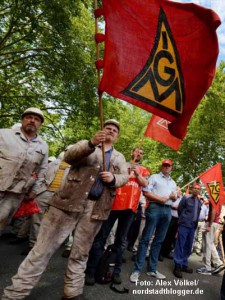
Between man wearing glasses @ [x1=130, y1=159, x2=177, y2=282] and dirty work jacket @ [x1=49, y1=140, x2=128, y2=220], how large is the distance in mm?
1763

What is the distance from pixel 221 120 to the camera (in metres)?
21.2

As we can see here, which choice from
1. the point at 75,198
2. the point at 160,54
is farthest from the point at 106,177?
the point at 160,54

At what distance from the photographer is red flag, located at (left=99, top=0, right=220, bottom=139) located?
3078 millimetres

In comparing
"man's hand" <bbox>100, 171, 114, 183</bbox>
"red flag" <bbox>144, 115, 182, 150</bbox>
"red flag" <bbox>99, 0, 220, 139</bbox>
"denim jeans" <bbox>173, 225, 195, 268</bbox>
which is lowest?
"denim jeans" <bbox>173, 225, 195, 268</bbox>

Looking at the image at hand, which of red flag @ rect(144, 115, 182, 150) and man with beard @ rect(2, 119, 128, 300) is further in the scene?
red flag @ rect(144, 115, 182, 150)

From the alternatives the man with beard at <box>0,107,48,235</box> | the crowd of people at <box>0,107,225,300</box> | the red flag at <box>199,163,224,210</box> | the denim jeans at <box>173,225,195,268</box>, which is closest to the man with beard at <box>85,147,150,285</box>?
the crowd of people at <box>0,107,225,300</box>

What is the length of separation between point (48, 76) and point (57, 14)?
3.69 m

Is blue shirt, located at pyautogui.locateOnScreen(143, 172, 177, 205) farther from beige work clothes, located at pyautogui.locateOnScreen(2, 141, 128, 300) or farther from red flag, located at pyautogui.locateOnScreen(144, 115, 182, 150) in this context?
beige work clothes, located at pyautogui.locateOnScreen(2, 141, 128, 300)

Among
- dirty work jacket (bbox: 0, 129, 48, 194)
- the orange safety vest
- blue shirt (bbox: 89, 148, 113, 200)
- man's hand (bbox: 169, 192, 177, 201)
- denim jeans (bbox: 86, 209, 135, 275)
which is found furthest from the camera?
man's hand (bbox: 169, 192, 177, 201)

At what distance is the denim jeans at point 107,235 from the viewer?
409 centimetres

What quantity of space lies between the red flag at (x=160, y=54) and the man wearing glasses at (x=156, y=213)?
2152 millimetres

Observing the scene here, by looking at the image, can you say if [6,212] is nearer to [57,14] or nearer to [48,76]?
[57,14]

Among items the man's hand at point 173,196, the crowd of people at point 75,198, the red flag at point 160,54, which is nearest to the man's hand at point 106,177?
the crowd of people at point 75,198

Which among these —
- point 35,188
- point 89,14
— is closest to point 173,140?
point 35,188
